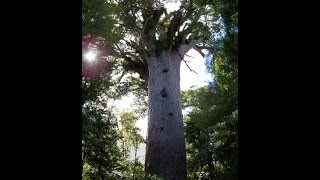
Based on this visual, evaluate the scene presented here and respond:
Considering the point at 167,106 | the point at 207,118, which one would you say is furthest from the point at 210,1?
the point at 167,106

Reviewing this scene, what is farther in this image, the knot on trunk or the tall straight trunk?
the knot on trunk

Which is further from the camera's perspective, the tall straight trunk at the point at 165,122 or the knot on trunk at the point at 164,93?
the knot on trunk at the point at 164,93

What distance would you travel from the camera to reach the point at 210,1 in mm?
7297

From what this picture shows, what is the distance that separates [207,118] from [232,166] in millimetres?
1302

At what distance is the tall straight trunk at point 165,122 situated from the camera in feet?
38.7

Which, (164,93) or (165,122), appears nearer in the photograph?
(165,122)

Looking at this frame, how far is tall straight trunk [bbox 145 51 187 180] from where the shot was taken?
464 inches

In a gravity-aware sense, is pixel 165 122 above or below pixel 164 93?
below

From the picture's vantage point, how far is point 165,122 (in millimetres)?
12352
